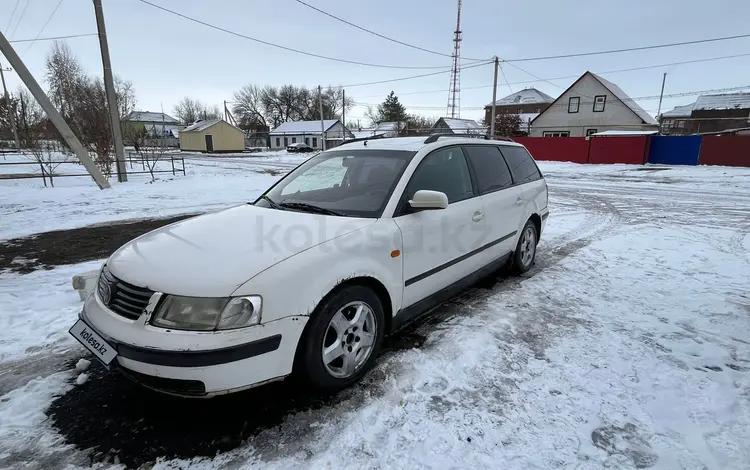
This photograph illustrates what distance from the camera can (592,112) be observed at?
38.3 metres

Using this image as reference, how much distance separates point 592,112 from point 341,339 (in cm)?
4370

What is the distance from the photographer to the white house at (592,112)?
119ft

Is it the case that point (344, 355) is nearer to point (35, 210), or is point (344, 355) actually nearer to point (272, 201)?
point (272, 201)

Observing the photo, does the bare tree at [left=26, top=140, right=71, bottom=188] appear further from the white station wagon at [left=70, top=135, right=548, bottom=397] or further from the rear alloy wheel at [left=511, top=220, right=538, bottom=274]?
the rear alloy wheel at [left=511, top=220, right=538, bottom=274]

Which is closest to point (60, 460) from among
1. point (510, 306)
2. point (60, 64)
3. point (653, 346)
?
point (510, 306)

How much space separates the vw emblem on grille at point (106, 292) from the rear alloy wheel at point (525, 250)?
3.98 meters

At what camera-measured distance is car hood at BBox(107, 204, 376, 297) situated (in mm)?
2121

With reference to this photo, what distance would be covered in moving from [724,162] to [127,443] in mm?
27949

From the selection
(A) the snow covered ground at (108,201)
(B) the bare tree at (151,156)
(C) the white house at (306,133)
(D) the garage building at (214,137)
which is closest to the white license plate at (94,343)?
(A) the snow covered ground at (108,201)

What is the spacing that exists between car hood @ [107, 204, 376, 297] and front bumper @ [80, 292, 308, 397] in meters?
0.23

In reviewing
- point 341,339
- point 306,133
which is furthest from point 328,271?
A: point 306,133

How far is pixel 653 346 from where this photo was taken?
3199 millimetres

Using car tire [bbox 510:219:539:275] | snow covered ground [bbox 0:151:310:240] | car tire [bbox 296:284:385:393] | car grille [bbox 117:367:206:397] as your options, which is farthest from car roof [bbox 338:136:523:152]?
snow covered ground [bbox 0:151:310:240]

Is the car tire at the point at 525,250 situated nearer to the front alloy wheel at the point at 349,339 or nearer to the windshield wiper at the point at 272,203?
the front alloy wheel at the point at 349,339
